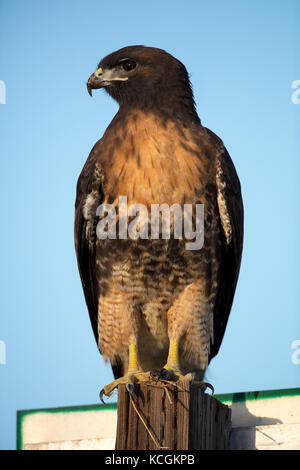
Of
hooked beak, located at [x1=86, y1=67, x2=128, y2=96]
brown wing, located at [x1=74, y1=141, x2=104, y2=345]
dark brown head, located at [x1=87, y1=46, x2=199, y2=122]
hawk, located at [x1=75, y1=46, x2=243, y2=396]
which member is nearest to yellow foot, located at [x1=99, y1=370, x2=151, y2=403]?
hawk, located at [x1=75, y1=46, x2=243, y2=396]

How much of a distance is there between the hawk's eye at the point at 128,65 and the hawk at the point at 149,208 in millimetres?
11

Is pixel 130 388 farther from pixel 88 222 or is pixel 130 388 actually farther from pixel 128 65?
pixel 128 65

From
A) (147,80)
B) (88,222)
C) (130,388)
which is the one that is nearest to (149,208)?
(88,222)

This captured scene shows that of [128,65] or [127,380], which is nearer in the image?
[127,380]

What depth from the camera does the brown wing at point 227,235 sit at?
7297 millimetres

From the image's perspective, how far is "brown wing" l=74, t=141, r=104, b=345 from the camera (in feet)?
24.0

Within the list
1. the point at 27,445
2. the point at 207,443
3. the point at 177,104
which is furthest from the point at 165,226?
the point at 27,445

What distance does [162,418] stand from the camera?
5531mm

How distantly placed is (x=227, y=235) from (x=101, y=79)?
7.02 feet

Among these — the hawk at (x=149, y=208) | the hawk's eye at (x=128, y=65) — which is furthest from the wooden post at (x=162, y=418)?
the hawk's eye at (x=128, y=65)

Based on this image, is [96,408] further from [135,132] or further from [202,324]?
[135,132]

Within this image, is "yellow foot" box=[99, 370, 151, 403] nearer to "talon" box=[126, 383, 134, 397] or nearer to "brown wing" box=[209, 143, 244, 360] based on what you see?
"talon" box=[126, 383, 134, 397]

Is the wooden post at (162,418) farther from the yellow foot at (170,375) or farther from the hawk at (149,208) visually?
the hawk at (149,208)

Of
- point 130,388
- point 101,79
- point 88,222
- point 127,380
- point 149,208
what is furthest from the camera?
point 101,79
